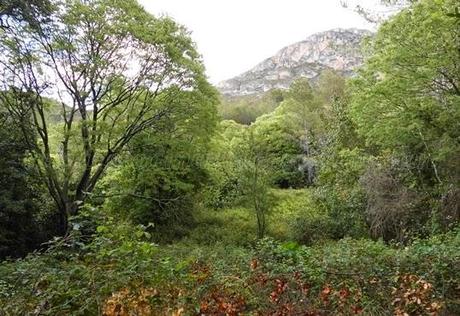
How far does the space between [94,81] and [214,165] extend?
23.8 ft

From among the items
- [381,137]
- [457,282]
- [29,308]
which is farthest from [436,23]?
[29,308]

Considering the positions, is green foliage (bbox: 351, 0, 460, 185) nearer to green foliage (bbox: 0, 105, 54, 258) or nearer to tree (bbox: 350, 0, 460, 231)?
tree (bbox: 350, 0, 460, 231)

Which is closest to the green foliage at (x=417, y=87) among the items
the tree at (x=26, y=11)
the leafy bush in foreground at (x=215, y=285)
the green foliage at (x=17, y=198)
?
the leafy bush in foreground at (x=215, y=285)

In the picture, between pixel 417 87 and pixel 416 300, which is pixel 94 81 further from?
pixel 416 300

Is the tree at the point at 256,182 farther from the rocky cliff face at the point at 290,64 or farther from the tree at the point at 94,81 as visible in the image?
the rocky cliff face at the point at 290,64

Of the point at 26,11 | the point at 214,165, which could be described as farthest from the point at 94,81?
the point at 214,165

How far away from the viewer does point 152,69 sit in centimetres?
1464

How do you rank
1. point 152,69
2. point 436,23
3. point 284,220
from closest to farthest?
point 436,23
point 152,69
point 284,220

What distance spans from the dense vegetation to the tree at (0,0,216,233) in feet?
0.18

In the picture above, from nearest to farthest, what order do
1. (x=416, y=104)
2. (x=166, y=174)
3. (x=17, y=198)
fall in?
(x=416, y=104)
(x=17, y=198)
(x=166, y=174)

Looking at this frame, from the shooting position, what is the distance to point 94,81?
1378cm

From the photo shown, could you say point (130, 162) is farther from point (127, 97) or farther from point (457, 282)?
point (457, 282)

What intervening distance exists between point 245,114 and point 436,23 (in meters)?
34.1

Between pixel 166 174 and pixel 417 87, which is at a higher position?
pixel 417 87
